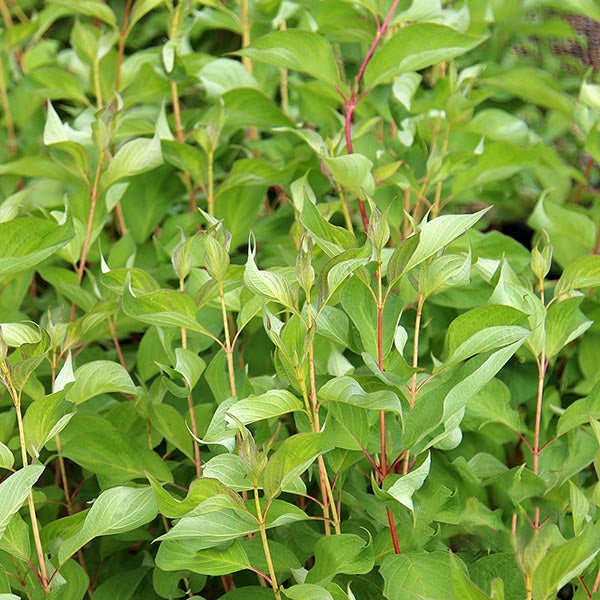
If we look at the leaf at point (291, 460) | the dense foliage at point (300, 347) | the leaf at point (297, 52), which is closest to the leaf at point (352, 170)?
the dense foliage at point (300, 347)

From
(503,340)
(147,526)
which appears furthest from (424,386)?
(147,526)

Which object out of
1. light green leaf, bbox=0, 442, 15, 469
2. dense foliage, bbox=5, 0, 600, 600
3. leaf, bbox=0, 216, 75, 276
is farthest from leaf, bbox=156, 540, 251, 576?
leaf, bbox=0, 216, 75, 276

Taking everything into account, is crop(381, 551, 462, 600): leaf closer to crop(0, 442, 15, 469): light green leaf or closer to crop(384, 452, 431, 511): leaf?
crop(384, 452, 431, 511): leaf

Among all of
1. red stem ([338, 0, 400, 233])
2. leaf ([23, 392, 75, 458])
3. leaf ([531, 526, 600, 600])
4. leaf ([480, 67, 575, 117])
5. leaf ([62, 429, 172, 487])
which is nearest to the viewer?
leaf ([531, 526, 600, 600])

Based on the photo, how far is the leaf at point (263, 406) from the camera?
1.56 feet

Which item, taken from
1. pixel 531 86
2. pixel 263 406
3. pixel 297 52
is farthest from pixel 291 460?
pixel 531 86

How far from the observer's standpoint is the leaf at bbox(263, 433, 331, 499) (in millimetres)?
463

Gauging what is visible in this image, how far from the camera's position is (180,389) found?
1.85ft

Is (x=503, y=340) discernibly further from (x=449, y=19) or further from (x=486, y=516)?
(x=449, y=19)

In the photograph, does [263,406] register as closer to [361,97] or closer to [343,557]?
[343,557]

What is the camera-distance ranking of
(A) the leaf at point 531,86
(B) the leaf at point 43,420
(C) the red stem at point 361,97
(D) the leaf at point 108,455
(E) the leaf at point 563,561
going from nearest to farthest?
(E) the leaf at point 563,561
(B) the leaf at point 43,420
(D) the leaf at point 108,455
(C) the red stem at point 361,97
(A) the leaf at point 531,86

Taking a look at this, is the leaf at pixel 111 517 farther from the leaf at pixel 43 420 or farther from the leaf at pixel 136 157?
the leaf at pixel 136 157

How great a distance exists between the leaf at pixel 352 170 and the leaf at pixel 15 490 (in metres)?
0.30

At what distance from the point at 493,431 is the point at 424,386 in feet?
0.51
